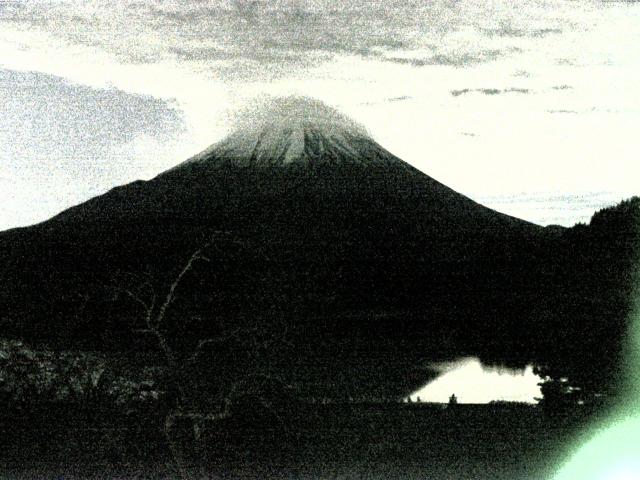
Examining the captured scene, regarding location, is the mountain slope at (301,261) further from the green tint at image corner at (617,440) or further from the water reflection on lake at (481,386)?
the green tint at image corner at (617,440)

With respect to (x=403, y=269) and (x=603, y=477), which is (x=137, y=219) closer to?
(x=403, y=269)

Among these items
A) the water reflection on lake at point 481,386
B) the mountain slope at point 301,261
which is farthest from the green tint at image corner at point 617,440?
the water reflection on lake at point 481,386

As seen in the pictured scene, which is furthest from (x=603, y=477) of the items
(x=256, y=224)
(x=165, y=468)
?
(x=256, y=224)

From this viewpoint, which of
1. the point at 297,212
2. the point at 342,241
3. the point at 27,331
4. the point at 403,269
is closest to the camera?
the point at 27,331

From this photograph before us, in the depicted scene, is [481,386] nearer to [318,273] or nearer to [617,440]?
[617,440]

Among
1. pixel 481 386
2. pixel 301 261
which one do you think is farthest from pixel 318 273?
pixel 481 386

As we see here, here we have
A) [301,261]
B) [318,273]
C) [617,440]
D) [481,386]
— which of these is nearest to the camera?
[617,440]
